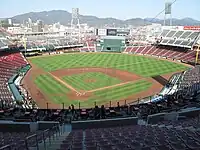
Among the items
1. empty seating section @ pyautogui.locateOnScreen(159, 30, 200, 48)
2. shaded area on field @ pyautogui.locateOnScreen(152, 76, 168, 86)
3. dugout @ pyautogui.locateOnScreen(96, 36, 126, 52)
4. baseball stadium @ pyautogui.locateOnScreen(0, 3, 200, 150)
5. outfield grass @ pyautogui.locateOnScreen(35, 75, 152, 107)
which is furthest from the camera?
dugout @ pyautogui.locateOnScreen(96, 36, 126, 52)

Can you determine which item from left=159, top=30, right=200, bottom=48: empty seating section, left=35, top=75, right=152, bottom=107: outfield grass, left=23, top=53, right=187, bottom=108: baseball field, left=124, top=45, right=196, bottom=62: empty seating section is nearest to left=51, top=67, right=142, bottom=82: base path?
left=23, top=53, right=187, bottom=108: baseball field

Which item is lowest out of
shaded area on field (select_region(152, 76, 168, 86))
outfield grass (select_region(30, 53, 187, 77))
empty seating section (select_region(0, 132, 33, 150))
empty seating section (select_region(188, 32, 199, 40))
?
shaded area on field (select_region(152, 76, 168, 86))

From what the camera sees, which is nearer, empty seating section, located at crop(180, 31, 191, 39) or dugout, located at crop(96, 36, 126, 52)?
empty seating section, located at crop(180, 31, 191, 39)

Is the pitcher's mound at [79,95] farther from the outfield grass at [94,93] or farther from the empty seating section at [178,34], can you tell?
the empty seating section at [178,34]

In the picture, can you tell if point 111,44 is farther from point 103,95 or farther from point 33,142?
point 33,142

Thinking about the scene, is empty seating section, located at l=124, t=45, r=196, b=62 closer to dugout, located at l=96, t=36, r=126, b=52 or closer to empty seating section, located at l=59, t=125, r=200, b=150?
dugout, located at l=96, t=36, r=126, b=52

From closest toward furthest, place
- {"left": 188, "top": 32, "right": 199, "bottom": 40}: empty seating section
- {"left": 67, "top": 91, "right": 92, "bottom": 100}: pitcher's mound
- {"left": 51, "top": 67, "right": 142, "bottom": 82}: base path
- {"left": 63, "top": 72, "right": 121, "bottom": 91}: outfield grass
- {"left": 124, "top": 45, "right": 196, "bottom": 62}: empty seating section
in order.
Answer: {"left": 67, "top": 91, "right": 92, "bottom": 100}: pitcher's mound < {"left": 63, "top": 72, "right": 121, "bottom": 91}: outfield grass < {"left": 51, "top": 67, "right": 142, "bottom": 82}: base path < {"left": 124, "top": 45, "right": 196, "bottom": 62}: empty seating section < {"left": 188, "top": 32, "right": 199, "bottom": 40}: empty seating section

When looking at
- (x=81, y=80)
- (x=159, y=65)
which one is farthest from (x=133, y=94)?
(x=159, y=65)

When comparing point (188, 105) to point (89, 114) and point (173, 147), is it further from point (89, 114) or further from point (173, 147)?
point (173, 147)
